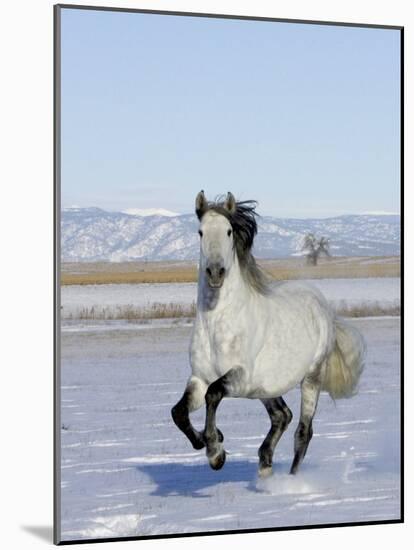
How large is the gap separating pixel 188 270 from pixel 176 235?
22 cm

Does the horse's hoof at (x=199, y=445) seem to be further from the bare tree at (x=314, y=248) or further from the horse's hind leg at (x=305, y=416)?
the bare tree at (x=314, y=248)

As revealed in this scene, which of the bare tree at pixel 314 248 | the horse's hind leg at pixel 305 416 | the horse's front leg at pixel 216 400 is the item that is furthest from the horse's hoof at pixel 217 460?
the bare tree at pixel 314 248

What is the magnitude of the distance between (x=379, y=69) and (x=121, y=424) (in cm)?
266

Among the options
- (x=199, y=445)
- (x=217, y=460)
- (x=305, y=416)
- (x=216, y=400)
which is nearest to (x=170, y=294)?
(x=216, y=400)

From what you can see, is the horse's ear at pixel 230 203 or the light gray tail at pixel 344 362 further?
the light gray tail at pixel 344 362

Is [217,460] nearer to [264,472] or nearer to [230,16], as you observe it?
[264,472]

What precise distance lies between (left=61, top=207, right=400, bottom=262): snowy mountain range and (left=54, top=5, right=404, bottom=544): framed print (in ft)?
0.04

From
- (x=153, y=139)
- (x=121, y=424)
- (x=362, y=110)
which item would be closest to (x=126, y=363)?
(x=121, y=424)

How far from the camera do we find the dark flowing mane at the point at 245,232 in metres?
10.7

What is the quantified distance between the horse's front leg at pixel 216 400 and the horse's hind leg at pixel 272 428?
13.3 inches

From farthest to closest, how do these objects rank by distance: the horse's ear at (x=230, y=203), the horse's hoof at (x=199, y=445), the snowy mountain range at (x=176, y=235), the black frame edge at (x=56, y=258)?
the horse's hoof at (x=199, y=445) < the horse's ear at (x=230, y=203) < the snowy mountain range at (x=176, y=235) < the black frame edge at (x=56, y=258)

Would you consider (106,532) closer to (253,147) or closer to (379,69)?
(253,147)

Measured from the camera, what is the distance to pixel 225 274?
420 inches

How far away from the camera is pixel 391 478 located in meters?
11.4
